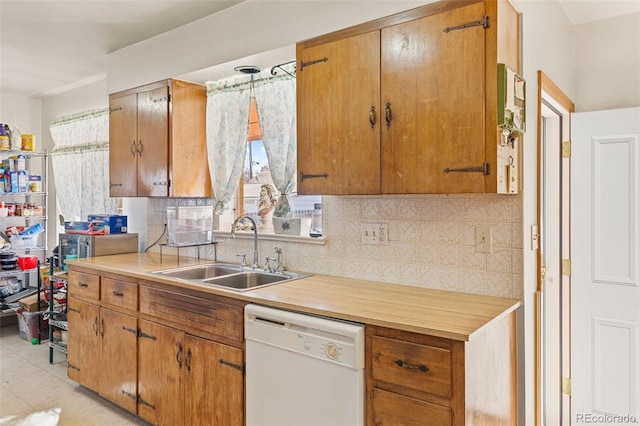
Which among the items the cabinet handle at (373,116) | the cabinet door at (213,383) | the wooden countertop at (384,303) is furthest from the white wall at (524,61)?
the cabinet door at (213,383)

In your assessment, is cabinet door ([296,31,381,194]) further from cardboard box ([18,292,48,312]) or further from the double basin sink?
cardboard box ([18,292,48,312])

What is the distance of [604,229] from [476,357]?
1612 mm

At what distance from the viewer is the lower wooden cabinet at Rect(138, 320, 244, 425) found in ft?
7.06

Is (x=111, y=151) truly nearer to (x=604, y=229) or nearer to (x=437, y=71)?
(x=437, y=71)

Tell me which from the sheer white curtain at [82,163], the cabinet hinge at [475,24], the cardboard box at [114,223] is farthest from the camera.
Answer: the sheer white curtain at [82,163]

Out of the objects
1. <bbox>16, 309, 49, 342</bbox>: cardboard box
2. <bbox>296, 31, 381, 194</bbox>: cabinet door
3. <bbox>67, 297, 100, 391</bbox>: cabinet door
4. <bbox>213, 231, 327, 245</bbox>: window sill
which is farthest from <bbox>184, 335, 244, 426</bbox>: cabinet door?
<bbox>16, 309, 49, 342</bbox>: cardboard box

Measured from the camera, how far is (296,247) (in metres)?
2.78

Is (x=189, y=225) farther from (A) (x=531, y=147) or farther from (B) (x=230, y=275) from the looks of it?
(A) (x=531, y=147)

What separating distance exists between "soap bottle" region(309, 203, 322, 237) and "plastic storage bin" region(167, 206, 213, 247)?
Answer: 85 cm

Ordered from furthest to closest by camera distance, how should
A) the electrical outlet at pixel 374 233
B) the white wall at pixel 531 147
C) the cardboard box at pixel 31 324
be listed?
the cardboard box at pixel 31 324 < the electrical outlet at pixel 374 233 < the white wall at pixel 531 147

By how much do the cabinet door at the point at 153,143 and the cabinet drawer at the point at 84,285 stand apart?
699 mm

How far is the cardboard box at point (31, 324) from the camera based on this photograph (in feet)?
14.2

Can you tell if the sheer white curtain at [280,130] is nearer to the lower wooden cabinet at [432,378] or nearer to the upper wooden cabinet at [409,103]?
the upper wooden cabinet at [409,103]

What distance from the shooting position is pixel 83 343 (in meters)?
3.16
